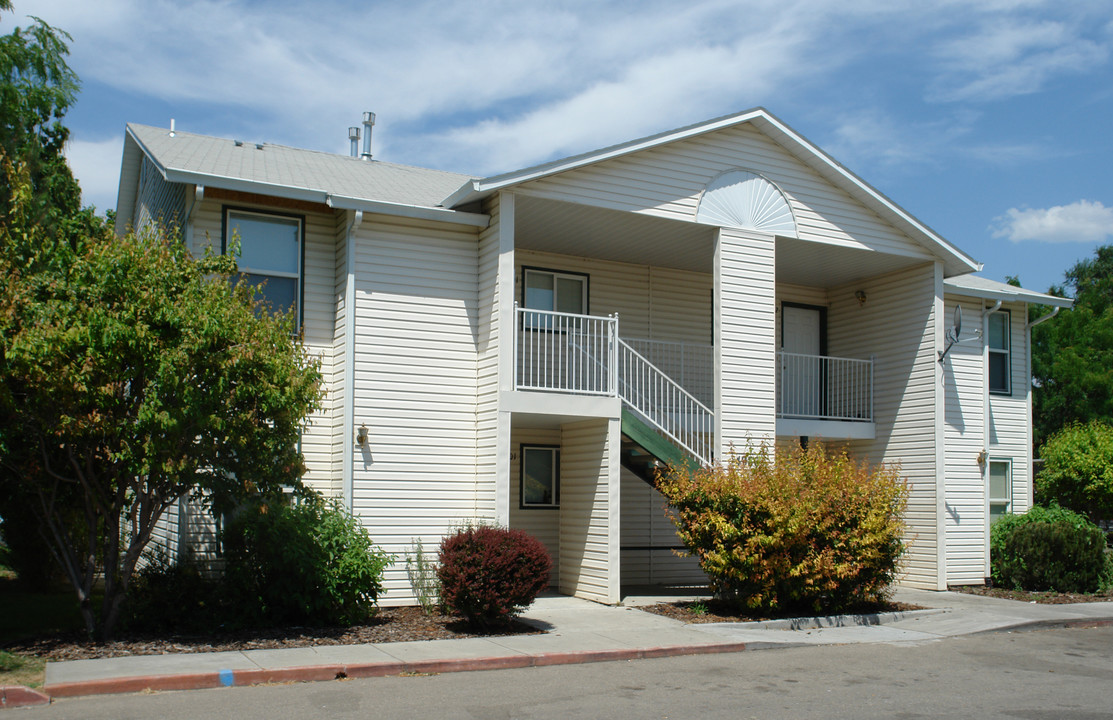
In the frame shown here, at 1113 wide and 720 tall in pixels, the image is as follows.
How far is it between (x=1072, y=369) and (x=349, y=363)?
3232 cm

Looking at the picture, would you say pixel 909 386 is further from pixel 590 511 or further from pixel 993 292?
pixel 590 511

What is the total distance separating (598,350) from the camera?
16641mm

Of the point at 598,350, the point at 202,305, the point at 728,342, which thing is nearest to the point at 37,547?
the point at 202,305

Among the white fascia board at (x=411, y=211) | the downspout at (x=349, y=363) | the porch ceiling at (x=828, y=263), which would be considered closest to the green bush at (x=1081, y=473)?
the porch ceiling at (x=828, y=263)

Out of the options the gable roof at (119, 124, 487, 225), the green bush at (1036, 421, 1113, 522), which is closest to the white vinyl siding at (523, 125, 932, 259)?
the gable roof at (119, 124, 487, 225)

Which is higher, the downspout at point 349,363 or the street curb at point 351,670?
the downspout at point 349,363

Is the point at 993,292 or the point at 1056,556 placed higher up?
the point at 993,292

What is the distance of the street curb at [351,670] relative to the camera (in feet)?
28.5

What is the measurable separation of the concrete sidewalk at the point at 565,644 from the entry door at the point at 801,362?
4.23 metres

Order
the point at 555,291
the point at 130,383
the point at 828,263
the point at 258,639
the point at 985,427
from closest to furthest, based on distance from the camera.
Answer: the point at 130,383 < the point at 258,639 < the point at 555,291 < the point at 828,263 < the point at 985,427

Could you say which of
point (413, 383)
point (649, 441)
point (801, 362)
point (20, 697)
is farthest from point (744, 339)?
point (20, 697)

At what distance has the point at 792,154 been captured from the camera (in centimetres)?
1661

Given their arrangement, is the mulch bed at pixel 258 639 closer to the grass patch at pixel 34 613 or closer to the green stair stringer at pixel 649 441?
the grass patch at pixel 34 613

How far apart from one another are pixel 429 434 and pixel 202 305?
4724 mm
